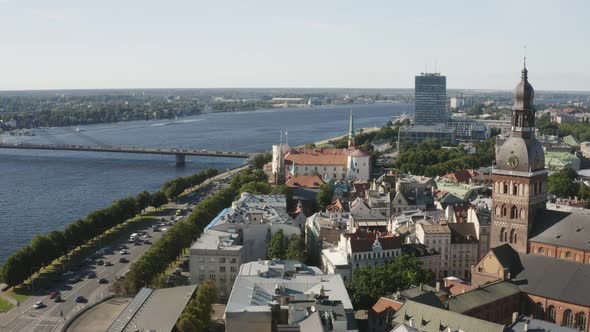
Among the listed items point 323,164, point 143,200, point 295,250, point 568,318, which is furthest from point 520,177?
point 323,164

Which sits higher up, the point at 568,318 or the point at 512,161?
the point at 512,161

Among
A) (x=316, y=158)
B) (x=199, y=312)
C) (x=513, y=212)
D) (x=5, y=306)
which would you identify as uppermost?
(x=513, y=212)

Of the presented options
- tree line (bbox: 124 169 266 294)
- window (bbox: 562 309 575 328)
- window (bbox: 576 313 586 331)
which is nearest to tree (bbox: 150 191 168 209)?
tree line (bbox: 124 169 266 294)

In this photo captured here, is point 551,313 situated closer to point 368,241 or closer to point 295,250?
Answer: point 368,241

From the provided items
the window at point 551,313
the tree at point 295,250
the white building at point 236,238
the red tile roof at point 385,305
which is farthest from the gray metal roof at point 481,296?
the white building at point 236,238

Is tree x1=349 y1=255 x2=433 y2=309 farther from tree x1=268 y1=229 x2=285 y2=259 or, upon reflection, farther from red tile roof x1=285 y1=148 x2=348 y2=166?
red tile roof x1=285 y1=148 x2=348 y2=166

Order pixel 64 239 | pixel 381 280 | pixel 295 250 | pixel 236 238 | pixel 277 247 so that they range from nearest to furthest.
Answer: pixel 381 280 < pixel 295 250 < pixel 277 247 < pixel 236 238 < pixel 64 239

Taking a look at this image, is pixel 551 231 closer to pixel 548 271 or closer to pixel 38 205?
pixel 548 271

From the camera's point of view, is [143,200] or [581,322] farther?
[143,200]
